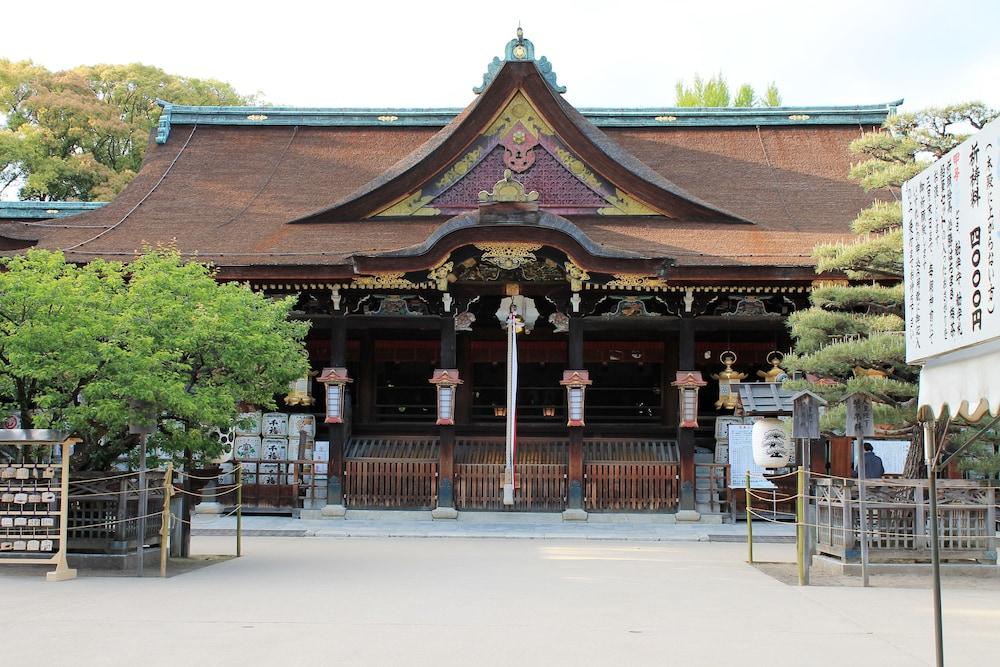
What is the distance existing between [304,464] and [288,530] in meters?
2.46

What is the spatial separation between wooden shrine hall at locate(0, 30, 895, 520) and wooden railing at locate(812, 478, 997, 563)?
17.6 feet

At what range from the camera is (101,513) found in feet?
36.3

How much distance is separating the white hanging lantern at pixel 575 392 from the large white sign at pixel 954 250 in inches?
428

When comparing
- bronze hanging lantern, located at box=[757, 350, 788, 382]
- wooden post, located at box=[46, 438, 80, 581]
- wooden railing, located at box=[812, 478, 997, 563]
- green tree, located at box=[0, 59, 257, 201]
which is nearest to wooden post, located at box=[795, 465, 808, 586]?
wooden railing, located at box=[812, 478, 997, 563]

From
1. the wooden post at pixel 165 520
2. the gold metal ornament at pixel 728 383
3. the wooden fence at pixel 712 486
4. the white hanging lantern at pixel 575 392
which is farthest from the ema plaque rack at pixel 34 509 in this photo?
the gold metal ornament at pixel 728 383

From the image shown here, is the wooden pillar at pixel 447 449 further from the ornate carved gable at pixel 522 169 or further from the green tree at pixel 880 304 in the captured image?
the green tree at pixel 880 304

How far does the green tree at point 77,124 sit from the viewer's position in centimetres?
3281

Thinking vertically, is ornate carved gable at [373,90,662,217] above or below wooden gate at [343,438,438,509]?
above

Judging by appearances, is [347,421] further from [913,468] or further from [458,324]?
[913,468]

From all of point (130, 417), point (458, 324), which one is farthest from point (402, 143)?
point (130, 417)

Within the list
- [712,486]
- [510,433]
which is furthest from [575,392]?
[712,486]

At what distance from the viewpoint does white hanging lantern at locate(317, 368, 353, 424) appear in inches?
687

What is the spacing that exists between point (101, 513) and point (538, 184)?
10.5 m

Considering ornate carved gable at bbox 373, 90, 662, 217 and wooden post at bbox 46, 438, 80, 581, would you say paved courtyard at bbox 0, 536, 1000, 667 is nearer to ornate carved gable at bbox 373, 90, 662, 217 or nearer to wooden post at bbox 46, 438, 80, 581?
wooden post at bbox 46, 438, 80, 581
